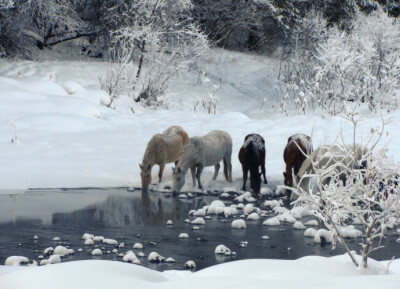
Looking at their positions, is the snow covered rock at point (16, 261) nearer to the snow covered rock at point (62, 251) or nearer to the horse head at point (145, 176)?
the snow covered rock at point (62, 251)

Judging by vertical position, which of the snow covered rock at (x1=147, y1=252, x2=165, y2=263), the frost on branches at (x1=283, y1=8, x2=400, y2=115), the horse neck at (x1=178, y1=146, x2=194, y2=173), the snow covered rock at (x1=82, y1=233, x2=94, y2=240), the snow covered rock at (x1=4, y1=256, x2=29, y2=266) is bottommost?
the snow covered rock at (x1=82, y1=233, x2=94, y2=240)

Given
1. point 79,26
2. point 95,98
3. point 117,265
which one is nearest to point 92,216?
point 117,265

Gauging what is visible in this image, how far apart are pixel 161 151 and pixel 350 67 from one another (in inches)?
471

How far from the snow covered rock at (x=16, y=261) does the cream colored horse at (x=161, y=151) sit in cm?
546

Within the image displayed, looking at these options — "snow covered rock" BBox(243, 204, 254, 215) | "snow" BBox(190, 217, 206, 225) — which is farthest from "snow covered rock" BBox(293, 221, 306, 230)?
"snow" BBox(190, 217, 206, 225)

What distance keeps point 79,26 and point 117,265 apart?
23.5 meters

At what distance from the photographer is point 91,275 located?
4.61 m

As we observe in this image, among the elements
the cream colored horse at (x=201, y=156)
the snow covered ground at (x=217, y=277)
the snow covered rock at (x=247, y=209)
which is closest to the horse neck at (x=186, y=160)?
the cream colored horse at (x=201, y=156)

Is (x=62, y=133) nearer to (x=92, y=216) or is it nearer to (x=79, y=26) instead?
(x=92, y=216)

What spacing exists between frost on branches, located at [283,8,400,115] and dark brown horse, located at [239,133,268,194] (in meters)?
7.18

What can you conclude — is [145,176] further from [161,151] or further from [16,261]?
Answer: [16,261]

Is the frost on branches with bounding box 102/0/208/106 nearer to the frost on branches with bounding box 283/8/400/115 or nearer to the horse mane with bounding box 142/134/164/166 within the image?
the frost on branches with bounding box 283/8/400/115

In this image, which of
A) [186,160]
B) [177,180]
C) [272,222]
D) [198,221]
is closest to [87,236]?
[198,221]

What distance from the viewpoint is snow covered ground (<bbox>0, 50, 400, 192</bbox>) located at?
42.1 feet
